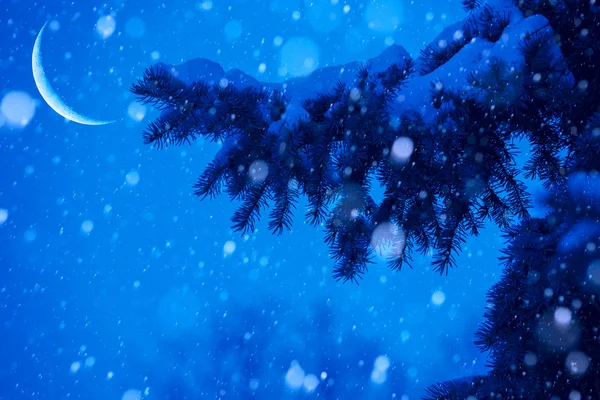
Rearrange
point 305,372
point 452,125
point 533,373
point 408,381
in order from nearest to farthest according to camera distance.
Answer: point 533,373 < point 452,125 < point 305,372 < point 408,381

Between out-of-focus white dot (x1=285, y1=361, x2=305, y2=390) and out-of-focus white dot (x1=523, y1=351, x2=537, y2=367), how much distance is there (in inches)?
1620

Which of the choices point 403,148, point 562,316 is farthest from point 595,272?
point 403,148

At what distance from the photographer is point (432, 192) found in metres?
1.73

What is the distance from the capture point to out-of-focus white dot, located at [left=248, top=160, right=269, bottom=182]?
5.38ft

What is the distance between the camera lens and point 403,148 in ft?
5.03

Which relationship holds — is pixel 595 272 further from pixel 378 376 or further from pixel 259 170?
pixel 378 376

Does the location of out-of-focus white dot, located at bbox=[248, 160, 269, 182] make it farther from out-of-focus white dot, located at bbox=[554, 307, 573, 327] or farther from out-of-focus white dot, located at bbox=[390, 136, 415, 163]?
out-of-focus white dot, located at bbox=[554, 307, 573, 327]

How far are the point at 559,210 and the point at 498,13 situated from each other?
858mm

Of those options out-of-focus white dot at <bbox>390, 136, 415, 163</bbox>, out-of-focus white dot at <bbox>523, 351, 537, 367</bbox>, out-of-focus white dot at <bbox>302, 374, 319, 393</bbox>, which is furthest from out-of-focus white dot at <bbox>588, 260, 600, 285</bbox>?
out-of-focus white dot at <bbox>302, 374, 319, 393</bbox>

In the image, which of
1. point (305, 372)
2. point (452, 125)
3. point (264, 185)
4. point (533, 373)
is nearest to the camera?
point (533, 373)

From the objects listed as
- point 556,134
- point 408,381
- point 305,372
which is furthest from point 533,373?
point 408,381

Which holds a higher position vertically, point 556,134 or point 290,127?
point 556,134

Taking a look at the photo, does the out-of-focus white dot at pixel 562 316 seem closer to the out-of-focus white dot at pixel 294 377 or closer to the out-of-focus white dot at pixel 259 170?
the out-of-focus white dot at pixel 259 170

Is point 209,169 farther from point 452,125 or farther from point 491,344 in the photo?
point 491,344
